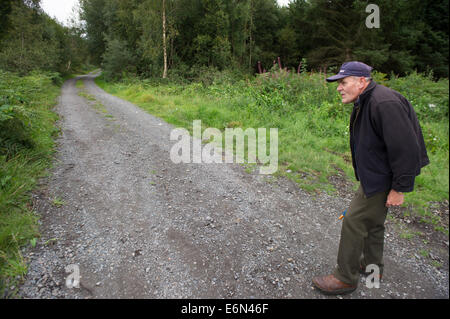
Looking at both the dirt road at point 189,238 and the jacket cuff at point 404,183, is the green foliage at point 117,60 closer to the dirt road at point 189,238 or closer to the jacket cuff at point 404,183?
the dirt road at point 189,238

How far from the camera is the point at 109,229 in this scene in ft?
9.31

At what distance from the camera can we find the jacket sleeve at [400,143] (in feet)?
5.51

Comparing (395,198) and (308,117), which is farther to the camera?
(308,117)

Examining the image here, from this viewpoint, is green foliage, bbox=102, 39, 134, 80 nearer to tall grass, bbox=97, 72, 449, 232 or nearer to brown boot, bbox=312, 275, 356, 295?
tall grass, bbox=97, 72, 449, 232

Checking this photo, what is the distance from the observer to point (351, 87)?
2.00 m

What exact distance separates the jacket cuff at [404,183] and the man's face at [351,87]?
0.77 m

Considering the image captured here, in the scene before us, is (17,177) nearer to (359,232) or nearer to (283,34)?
(359,232)

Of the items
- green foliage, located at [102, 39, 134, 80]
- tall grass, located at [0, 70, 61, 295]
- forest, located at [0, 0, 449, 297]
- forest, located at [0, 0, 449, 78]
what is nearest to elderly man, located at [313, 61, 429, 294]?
forest, located at [0, 0, 449, 297]

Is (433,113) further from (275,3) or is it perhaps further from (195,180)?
(275,3)

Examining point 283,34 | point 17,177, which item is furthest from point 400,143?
point 283,34

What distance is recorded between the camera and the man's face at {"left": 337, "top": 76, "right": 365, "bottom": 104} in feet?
6.47

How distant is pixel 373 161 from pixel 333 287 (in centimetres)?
119

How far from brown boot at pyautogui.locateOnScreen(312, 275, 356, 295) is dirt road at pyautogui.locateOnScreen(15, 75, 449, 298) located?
0.07 meters
